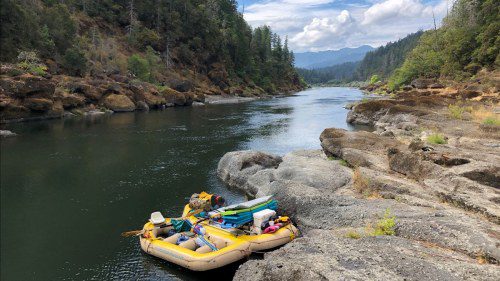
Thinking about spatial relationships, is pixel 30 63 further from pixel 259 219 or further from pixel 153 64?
pixel 259 219

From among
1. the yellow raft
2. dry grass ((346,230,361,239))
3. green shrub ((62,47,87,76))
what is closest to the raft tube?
the yellow raft

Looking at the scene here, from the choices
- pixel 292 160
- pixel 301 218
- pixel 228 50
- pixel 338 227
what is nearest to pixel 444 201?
pixel 338 227

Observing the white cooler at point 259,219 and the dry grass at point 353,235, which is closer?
the dry grass at point 353,235

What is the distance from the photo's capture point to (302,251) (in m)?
10.6

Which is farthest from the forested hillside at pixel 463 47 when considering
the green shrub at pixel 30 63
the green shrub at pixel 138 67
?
the green shrub at pixel 30 63

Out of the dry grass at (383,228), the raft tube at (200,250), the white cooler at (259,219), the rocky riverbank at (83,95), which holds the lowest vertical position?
the raft tube at (200,250)

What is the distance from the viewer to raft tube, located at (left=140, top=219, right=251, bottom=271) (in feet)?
41.2

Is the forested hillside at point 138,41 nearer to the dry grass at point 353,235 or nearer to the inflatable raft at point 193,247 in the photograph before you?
the inflatable raft at point 193,247

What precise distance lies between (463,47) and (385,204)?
200ft

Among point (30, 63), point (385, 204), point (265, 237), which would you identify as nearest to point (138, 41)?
point (30, 63)

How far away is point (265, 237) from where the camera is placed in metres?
13.6

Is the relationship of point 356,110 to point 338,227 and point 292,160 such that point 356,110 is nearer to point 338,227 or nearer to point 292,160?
point 292,160

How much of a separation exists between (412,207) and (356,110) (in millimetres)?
36075

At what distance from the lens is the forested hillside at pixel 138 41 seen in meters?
57.9
